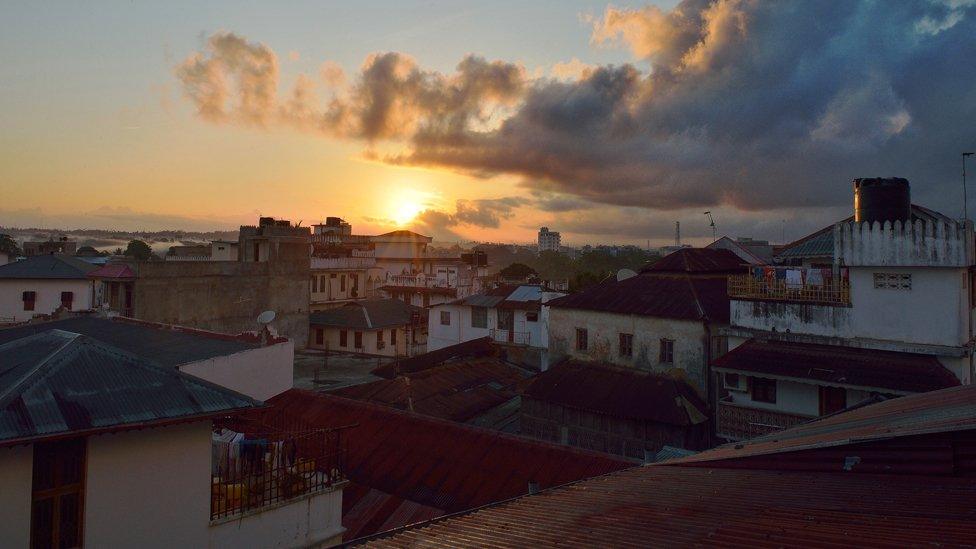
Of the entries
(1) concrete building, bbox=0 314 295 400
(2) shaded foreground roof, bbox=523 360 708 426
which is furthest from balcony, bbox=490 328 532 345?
(1) concrete building, bbox=0 314 295 400

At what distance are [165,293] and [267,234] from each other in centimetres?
1236

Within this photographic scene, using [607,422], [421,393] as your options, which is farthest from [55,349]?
[607,422]

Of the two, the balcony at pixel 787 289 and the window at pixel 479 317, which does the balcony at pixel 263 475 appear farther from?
the window at pixel 479 317

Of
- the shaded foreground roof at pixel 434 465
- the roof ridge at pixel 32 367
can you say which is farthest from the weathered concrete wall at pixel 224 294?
the roof ridge at pixel 32 367

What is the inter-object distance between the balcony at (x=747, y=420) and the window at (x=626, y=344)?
5.32 m

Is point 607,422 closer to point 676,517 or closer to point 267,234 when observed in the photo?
point 676,517

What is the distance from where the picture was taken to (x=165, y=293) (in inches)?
1629

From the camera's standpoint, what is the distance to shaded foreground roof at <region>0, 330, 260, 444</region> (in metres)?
7.39

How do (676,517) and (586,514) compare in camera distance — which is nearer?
(676,517)

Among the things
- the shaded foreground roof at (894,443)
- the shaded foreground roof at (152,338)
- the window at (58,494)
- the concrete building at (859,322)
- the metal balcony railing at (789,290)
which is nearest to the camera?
the shaded foreground roof at (894,443)

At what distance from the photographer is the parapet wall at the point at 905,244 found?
19047 millimetres

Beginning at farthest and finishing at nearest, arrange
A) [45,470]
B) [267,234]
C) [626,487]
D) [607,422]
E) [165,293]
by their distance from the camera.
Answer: [267,234] < [165,293] < [607,422] < [626,487] < [45,470]

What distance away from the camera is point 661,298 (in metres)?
28.3

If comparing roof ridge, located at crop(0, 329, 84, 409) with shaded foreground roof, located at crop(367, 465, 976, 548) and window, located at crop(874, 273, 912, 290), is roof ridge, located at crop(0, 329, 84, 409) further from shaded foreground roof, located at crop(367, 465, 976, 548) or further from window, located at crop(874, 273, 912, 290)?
window, located at crop(874, 273, 912, 290)
